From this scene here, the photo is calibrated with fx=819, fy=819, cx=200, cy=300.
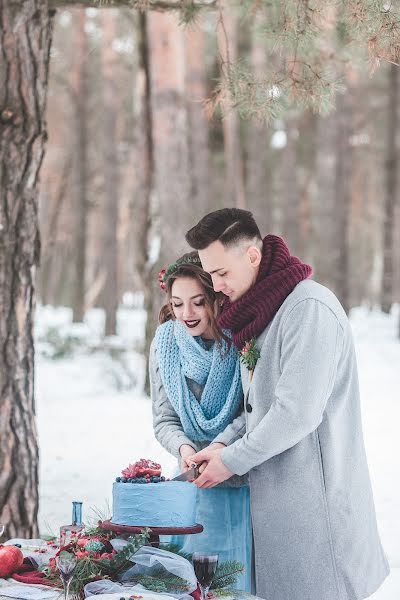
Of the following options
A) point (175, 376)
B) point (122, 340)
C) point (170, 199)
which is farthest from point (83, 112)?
point (175, 376)

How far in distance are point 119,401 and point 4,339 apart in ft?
20.9

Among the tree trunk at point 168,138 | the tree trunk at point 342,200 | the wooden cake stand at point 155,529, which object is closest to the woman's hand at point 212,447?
the wooden cake stand at point 155,529

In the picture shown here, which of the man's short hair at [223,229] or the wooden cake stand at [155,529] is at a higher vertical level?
the man's short hair at [223,229]

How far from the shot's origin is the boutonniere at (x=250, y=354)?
9.50 ft

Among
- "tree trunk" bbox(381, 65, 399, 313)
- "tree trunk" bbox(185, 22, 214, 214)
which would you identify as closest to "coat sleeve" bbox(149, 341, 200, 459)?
"tree trunk" bbox(185, 22, 214, 214)

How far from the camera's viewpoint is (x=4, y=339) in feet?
14.4

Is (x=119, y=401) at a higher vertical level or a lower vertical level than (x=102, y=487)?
higher

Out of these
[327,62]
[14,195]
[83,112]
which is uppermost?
[83,112]

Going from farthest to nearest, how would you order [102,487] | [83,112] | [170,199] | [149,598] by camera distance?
[83,112] < [170,199] < [102,487] < [149,598]

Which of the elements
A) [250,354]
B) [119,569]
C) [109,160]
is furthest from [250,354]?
[109,160]

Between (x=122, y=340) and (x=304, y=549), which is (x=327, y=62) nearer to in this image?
(x=304, y=549)

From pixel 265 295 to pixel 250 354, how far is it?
22cm

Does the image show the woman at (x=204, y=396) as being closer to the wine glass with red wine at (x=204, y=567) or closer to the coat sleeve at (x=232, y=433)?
the coat sleeve at (x=232, y=433)

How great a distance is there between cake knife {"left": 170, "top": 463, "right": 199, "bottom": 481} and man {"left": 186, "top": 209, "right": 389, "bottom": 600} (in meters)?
0.03
